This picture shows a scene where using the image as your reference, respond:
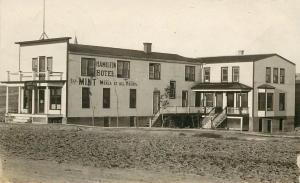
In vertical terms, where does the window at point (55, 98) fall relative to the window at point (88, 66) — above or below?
below

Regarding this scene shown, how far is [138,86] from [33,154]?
75.3 ft

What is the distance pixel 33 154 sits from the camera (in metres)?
18.8

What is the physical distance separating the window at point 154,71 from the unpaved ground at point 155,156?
51.3 feet

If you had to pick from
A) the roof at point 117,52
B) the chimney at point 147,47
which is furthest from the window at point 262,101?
the chimney at point 147,47

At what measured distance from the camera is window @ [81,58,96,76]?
122ft

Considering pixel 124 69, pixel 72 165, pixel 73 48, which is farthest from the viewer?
pixel 124 69

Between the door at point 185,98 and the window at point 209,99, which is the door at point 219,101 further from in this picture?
the door at point 185,98

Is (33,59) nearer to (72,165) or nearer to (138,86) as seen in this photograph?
(138,86)

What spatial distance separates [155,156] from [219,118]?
2399cm

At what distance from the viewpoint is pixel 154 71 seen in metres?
42.7

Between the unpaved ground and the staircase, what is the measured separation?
14.1 metres

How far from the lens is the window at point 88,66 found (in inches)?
1465

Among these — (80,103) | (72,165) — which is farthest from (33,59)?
(72,165)

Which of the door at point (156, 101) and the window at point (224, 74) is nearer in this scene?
the door at point (156, 101)
